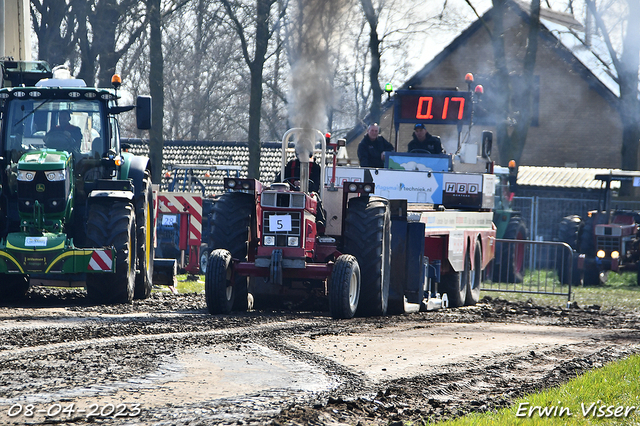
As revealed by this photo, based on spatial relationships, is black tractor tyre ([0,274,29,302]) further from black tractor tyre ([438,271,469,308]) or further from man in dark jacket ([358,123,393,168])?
black tractor tyre ([438,271,469,308])

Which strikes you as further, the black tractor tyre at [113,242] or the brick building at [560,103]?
the brick building at [560,103]

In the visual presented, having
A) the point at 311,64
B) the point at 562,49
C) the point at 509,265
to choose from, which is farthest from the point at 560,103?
the point at 311,64

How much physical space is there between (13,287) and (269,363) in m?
6.44

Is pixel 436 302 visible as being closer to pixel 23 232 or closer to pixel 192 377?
pixel 23 232

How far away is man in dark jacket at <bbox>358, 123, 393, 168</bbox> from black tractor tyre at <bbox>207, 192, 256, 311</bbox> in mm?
3863

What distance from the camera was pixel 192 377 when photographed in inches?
249

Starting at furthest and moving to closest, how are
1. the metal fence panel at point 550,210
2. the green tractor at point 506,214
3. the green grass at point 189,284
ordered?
the metal fence panel at point 550,210 → the green tractor at point 506,214 → the green grass at point 189,284

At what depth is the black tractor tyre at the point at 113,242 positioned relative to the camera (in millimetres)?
11203

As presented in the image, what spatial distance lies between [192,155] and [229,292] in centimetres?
2504

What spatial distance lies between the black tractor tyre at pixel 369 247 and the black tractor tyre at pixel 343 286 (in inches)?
20.1

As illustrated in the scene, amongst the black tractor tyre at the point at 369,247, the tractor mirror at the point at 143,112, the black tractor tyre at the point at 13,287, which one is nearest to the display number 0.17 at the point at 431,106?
the black tractor tyre at the point at 369,247

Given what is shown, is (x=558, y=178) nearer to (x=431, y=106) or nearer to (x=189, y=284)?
(x=431, y=106)

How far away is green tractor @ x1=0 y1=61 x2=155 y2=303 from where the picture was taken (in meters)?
10.9

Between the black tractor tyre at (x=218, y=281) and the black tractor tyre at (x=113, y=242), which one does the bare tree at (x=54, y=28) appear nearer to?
the black tractor tyre at (x=113, y=242)
